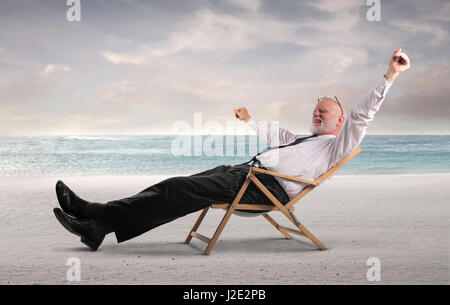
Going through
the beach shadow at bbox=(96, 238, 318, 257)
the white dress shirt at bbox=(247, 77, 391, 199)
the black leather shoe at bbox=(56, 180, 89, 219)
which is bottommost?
the beach shadow at bbox=(96, 238, 318, 257)

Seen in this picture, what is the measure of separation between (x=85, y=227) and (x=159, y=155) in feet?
45.7

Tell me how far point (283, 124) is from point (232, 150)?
3.53 meters

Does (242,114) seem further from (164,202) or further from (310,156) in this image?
(164,202)

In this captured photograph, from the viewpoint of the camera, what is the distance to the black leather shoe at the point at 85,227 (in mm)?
2770

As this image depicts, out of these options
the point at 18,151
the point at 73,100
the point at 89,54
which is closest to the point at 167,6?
the point at 89,54

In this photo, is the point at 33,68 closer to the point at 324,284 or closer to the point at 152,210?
the point at 152,210

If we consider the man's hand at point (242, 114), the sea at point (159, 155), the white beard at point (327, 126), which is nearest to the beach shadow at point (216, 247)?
the white beard at point (327, 126)

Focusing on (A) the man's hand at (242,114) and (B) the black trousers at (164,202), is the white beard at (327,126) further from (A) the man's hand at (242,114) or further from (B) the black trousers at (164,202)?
(B) the black trousers at (164,202)

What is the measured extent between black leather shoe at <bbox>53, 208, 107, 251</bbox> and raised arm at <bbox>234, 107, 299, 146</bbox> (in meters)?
1.39

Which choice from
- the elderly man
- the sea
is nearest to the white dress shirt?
the elderly man

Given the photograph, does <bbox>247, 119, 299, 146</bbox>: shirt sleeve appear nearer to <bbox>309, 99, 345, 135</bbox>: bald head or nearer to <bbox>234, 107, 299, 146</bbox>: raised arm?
<bbox>234, 107, 299, 146</bbox>: raised arm

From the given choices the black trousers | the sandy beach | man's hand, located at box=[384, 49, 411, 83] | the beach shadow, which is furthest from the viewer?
the beach shadow

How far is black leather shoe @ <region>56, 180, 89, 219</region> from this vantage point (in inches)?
113

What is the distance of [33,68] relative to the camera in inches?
635
